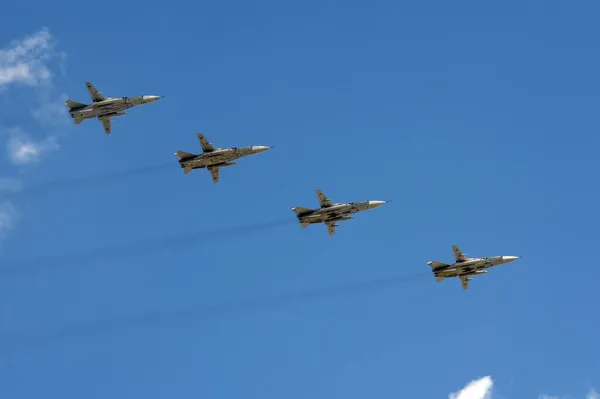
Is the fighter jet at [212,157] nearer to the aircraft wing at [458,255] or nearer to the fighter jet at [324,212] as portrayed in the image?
the fighter jet at [324,212]

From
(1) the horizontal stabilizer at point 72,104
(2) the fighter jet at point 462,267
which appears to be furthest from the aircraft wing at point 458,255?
(1) the horizontal stabilizer at point 72,104

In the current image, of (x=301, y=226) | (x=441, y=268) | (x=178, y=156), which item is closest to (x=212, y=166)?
(x=178, y=156)

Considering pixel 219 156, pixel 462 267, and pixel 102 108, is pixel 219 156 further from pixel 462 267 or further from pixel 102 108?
pixel 462 267

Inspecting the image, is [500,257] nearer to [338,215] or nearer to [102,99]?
[338,215]

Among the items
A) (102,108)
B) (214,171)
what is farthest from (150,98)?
(214,171)

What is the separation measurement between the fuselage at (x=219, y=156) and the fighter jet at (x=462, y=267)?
33.1 m

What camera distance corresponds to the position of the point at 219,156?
164 meters

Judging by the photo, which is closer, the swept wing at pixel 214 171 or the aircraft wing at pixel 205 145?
the aircraft wing at pixel 205 145

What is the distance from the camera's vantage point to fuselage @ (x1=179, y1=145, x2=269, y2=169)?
163 metres

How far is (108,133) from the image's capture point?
168 m

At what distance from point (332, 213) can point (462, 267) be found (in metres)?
22.3

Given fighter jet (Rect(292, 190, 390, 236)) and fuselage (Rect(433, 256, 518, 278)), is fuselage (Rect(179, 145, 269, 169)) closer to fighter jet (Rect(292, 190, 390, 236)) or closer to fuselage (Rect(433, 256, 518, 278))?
fighter jet (Rect(292, 190, 390, 236))

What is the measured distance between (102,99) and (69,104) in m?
5.25

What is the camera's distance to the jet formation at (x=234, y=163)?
533 ft
